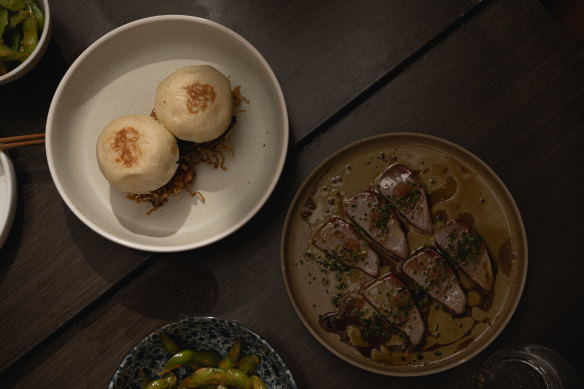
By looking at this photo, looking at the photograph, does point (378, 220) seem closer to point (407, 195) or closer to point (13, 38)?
point (407, 195)

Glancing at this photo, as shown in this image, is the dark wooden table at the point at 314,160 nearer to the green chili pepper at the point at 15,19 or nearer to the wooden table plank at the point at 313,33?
the wooden table plank at the point at 313,33

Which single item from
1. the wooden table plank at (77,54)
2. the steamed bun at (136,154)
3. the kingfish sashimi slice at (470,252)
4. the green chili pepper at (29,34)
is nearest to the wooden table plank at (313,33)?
the wooden table plank at (77,54)

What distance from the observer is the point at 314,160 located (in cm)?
144

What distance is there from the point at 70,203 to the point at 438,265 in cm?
110

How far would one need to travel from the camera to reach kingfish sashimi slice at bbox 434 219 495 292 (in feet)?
4.52

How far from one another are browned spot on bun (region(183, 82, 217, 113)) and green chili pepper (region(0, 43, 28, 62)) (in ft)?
1.61

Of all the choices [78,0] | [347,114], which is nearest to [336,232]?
[347,114]

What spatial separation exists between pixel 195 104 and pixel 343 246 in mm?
603

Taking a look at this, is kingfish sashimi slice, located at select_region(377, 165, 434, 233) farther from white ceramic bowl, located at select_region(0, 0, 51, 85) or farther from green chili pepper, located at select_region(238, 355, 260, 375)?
white ceramic bowl, located at select_region(0, 0, 51, 85)

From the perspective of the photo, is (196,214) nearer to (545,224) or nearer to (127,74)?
(127,74)

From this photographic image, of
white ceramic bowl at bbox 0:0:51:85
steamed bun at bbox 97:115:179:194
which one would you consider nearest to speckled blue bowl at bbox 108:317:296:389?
steamed bun at bbox 97:115:179:194

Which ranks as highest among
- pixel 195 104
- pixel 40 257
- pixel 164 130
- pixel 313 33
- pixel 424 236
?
pixel 313 33

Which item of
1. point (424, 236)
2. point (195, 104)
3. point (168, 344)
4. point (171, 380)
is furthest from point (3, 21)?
point (424, 236)

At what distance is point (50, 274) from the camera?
146cm
